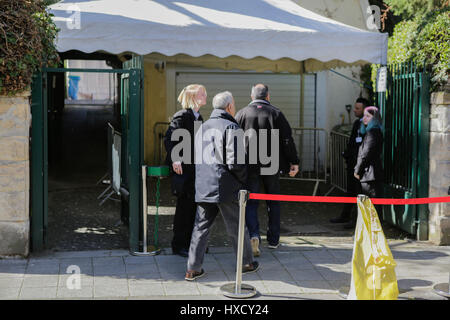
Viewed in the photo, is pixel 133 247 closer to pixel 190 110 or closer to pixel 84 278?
pixel 84 278

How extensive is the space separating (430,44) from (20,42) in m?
4.70

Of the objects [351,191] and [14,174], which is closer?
[14,174]

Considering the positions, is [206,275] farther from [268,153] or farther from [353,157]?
[353,157]

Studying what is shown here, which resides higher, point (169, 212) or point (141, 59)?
point (141, 59)

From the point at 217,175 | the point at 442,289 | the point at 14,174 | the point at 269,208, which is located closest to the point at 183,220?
the point at 269,208

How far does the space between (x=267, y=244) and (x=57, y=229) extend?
272 centimetres

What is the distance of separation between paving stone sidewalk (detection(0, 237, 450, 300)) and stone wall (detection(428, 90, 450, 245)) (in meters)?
0.29

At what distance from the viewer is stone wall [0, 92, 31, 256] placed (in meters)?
6.19

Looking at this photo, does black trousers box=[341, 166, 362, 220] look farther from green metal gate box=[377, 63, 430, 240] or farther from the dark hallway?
the dark hallway

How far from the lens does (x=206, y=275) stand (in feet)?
19.5
